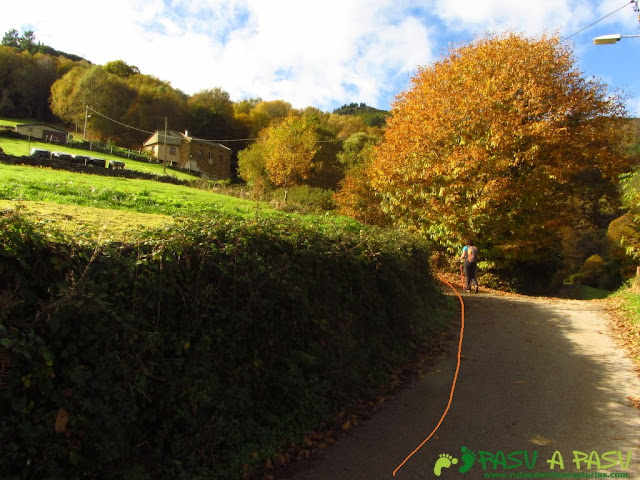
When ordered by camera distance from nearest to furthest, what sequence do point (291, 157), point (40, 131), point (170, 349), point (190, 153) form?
point (170, 349) < point (291, 157) < point (40, 131) < point (190, 153)

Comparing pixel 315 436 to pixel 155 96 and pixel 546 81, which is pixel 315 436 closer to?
pixel 546 81

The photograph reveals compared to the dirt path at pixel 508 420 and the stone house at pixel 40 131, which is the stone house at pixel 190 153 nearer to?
the stone house at pixel 40 131

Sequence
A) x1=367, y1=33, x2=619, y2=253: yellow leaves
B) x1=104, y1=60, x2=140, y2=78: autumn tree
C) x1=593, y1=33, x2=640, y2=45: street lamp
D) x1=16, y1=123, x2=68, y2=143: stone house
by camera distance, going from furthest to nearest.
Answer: x1=104, y1=60, x2=140, y2=78: autumn tree, x1=16, y1=123, x2=68, y2=143: stone house, x1=367, y1=33, x2=619, y2=253: yellow leaves, x1=593, y1=33, x2=640, y2=45: street lamp

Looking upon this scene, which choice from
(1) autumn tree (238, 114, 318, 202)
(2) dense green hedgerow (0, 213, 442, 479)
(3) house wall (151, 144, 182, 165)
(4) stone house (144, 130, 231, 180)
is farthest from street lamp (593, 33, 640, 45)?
(3) house wall (151, 144, 182, 165)

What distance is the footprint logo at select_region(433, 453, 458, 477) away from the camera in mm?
4461

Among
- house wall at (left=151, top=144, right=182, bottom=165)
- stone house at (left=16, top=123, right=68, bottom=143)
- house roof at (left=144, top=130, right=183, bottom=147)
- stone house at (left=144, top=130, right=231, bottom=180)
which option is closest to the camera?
stone house at (left=16, top=123, right=68, bottom=143)

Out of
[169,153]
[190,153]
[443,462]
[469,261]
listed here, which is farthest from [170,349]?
[169,153]

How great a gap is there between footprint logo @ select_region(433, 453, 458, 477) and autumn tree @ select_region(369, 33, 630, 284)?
1363 centimetres

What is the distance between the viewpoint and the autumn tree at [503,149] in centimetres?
1736

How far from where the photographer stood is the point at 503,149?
1734 cm

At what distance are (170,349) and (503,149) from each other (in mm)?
16350

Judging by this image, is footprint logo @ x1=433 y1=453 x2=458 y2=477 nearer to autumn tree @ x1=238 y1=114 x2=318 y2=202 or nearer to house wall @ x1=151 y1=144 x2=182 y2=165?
autumn tree @ x1=238 y1=114 x2=318 y2=202

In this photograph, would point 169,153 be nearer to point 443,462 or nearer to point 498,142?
point 498,142

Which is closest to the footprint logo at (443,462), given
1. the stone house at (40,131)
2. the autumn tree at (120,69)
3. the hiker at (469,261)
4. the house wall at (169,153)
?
the hiker at (469,261)
